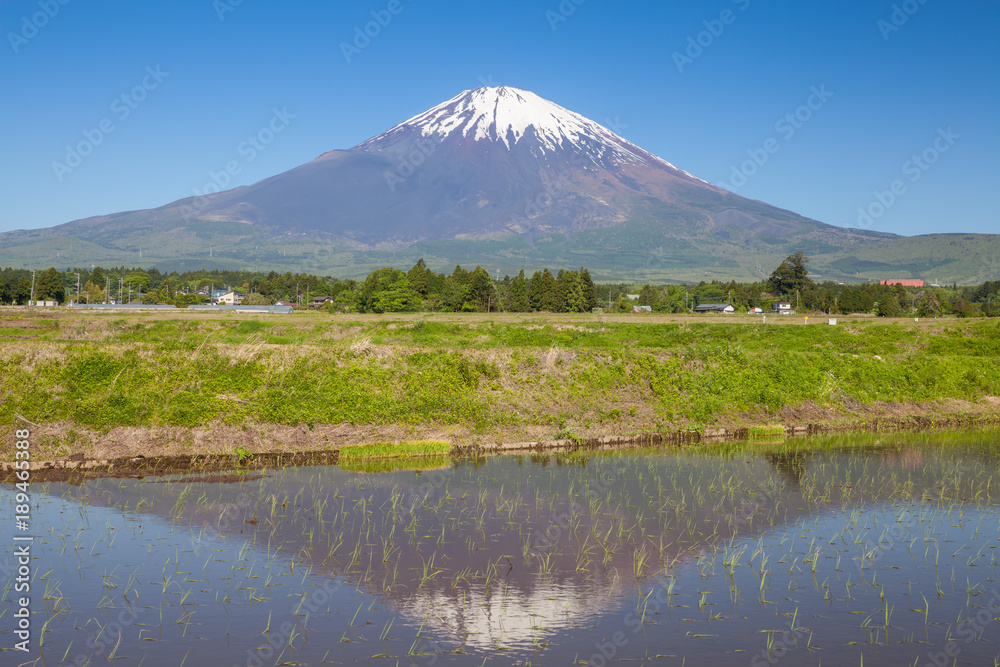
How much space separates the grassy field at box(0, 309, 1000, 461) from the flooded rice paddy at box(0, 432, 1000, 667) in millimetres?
3104

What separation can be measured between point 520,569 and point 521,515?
3090 millimetres

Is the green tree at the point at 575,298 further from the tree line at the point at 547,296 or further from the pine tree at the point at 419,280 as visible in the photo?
the pine tree at the point at 419,280

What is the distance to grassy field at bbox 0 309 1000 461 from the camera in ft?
68.5

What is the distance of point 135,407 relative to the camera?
830 inches

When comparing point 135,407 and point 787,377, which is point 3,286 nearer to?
point 135,407

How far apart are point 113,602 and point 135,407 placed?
37.5 feet

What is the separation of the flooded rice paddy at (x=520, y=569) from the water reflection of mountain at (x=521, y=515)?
0.06m

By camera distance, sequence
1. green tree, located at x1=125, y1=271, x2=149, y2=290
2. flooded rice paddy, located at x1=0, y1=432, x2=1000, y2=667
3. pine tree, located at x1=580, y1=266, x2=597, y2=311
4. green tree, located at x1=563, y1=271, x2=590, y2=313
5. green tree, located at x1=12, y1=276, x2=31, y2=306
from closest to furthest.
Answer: flooded rice paddy, located at x1=0, y1=432, x2=1000, y2=667 → green tree, located at x1=563, y1=271, x2=590, y2=313 → pine tree, located at x1=580, y1=266, x2=597, y2=311 → green tree, located at x1=12, y1=276, x2=31, y2=306 → green tree, located at x1=125, y1=271, x2=149, y2=290

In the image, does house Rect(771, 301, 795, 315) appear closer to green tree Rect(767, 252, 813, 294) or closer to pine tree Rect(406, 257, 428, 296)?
green tree Rect(767, 252, 813, 294)

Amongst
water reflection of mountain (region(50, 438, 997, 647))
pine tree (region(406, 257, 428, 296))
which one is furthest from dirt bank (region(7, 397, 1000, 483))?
pine tree (region(406, 257, 428, 296))

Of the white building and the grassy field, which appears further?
the white building

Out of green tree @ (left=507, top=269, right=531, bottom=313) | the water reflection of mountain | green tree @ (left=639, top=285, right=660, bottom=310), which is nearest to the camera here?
the water reflection of mountain

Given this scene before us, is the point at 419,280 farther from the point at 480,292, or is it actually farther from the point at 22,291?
the point at 22,291

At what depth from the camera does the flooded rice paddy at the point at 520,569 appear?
9523 millimetres
